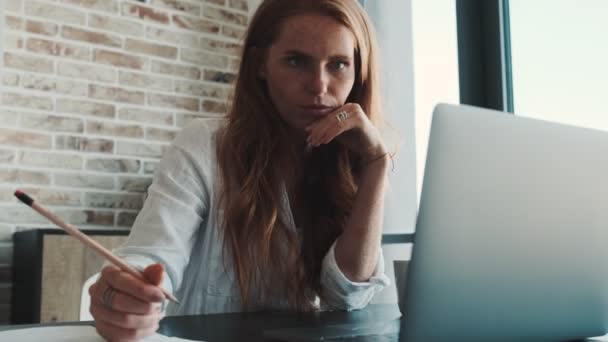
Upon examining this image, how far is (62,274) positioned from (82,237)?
1.88m

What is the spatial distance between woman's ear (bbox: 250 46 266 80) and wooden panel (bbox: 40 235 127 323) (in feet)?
4.50

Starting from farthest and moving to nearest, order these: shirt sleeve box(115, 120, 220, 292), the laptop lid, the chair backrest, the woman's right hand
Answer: the chair backrest, shirt sleeve box(115, 120, 220, 292), the woman's right hand, the laptop lid

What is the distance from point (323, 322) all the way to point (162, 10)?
8.30 ft

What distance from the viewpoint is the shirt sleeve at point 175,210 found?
1045 millimetres

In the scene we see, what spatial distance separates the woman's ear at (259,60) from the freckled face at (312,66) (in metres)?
0.08

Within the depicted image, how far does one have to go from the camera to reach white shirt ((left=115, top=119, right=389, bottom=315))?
Result: 112 cm

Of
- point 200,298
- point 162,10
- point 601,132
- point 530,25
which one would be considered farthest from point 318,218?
point 162,10

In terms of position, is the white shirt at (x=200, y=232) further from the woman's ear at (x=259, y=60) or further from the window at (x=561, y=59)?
the window at (x=561, y=59)

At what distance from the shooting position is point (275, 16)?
1347 mm

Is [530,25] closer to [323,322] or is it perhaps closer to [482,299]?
[323,322]

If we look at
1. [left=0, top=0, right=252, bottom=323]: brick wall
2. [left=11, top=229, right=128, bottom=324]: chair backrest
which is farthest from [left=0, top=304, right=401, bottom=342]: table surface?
[left=0, top=0, right=252, bottom=323]: brick wall

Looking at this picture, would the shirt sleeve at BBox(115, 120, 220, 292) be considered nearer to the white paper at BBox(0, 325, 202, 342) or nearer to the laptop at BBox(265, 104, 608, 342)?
the white paper at BBox(0, 325, 202, 342)

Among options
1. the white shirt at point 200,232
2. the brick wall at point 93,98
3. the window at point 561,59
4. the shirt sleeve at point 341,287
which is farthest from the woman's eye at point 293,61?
the brick wall at point 93,98

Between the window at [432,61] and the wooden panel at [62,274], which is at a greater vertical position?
the window at [432,61]
